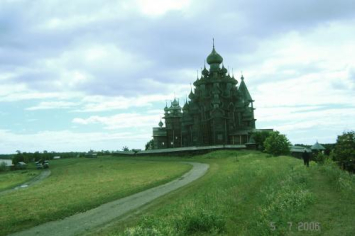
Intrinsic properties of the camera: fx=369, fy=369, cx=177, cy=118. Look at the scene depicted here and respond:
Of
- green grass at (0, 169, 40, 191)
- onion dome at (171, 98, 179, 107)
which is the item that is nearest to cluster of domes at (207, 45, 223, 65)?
onion dome at (171, 98, 179, 107)

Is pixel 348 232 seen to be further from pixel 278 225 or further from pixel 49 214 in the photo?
pixel 49 214

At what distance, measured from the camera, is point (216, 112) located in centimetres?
8969

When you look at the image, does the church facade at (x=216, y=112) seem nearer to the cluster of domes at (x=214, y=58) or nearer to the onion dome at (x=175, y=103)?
the cluster of domes at (x=214, y=58)

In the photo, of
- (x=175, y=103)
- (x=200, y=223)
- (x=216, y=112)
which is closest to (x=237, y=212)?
(x=200, y=223)

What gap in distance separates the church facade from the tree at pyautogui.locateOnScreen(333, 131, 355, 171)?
54.6 metres

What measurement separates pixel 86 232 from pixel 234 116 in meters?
78.8

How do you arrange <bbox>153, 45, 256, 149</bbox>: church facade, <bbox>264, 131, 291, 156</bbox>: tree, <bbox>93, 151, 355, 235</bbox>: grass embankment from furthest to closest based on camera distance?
<bbox>153, 45, 256, 149</bbox>: church facade, <bbox>264, 131, 291, 156</bbox>: tree, <bbox>93, 151, 355, 235</bbox>: grass embankment

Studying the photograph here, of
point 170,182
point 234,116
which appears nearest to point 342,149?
point 170,182

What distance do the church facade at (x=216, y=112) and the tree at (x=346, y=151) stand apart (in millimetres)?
54587

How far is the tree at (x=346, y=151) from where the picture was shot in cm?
3126

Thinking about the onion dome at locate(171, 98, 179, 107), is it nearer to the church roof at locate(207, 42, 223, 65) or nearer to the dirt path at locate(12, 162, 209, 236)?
the church roof at locate(207, 42, 223, 65)

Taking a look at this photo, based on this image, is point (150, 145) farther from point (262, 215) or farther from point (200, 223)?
point (200, 223)

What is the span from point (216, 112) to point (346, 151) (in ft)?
192

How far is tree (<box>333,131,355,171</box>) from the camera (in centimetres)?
3126
